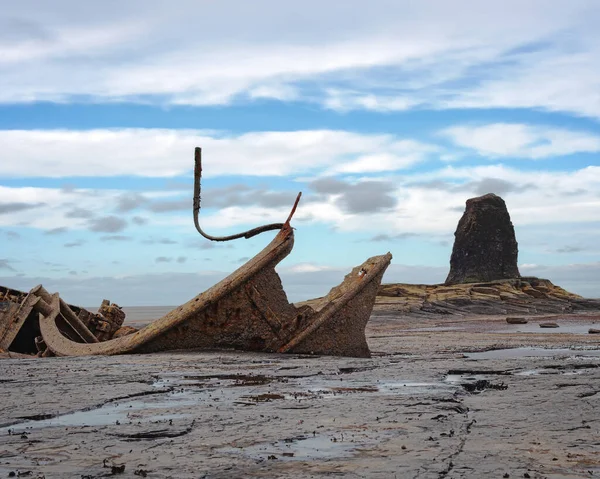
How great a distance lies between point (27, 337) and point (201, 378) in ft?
21.8

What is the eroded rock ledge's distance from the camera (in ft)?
111

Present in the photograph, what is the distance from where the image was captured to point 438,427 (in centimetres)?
404

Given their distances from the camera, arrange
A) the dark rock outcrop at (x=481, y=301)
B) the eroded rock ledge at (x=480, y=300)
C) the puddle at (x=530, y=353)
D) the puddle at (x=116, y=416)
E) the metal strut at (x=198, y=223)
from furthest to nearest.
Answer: the eroded rock ledge at (x=480, y=300), the dark rock outcrop at (x=481, y=301), the metal strut at (x=198, y=223), the puddle at (x=530, y=353), the puddle at (x=116, y=416)

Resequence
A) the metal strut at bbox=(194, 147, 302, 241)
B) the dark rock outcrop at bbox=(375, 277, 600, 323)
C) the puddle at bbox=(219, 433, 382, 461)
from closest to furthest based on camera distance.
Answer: the puddle at bbox=(219, 433, 382, 461)
the metal strut at bbox=(194, 147, 302, 241)
the dark rock outcrop at bbox=(375, 277, 600, 323)

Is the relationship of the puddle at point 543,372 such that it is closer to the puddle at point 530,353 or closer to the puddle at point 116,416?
the puddle at point 530,353

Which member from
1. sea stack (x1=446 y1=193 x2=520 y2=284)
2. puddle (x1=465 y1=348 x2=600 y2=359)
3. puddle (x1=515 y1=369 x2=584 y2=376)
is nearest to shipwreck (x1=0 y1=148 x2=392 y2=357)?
puddle (x1=465 y1=348 x2=600 y2=359)

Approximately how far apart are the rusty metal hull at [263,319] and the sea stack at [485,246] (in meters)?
51.8

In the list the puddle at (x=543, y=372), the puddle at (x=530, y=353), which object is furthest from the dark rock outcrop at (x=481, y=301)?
the puddle at (x=543, y=372)

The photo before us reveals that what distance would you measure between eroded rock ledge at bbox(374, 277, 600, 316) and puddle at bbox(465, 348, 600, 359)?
20396 millimetres

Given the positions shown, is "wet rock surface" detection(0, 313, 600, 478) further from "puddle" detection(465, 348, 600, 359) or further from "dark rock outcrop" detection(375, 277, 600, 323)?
"dark rock outcrop" detection(375, 277, 600, 323)

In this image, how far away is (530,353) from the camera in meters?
10.4

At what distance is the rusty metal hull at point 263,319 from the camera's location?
9.23 m

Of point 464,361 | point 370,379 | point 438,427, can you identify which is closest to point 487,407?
point 438,427

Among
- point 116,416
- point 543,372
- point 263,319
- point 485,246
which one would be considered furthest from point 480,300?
point 116,416
